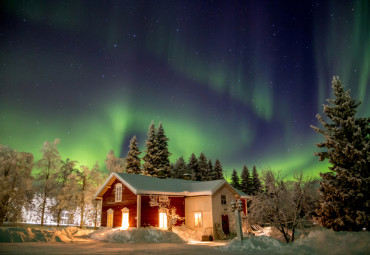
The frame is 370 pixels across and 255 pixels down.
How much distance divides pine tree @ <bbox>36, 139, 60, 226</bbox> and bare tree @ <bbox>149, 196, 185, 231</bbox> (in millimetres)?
19595

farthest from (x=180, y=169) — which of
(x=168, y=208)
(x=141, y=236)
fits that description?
(x=141, y=236)

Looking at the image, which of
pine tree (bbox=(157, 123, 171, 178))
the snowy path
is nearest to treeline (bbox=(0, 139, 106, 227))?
pine tree (bbox=(157, 123, 171, 178))

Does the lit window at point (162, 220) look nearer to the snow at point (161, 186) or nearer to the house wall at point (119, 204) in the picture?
the snow at point (161, 186)

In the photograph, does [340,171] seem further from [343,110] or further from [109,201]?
[109,201]

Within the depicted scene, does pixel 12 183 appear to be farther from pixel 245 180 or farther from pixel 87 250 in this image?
pixel 245 180

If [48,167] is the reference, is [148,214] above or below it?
below

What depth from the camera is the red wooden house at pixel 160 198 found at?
24.1 m

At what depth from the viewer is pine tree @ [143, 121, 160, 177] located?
41.5 meters

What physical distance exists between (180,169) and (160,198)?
27134 mm

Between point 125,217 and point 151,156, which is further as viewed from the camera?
point 151,156

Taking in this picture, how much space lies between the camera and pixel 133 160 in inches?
1721

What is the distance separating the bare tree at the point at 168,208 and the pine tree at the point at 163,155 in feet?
50.3

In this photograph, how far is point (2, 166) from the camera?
32531mm

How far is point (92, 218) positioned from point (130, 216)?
17907 millimetres
